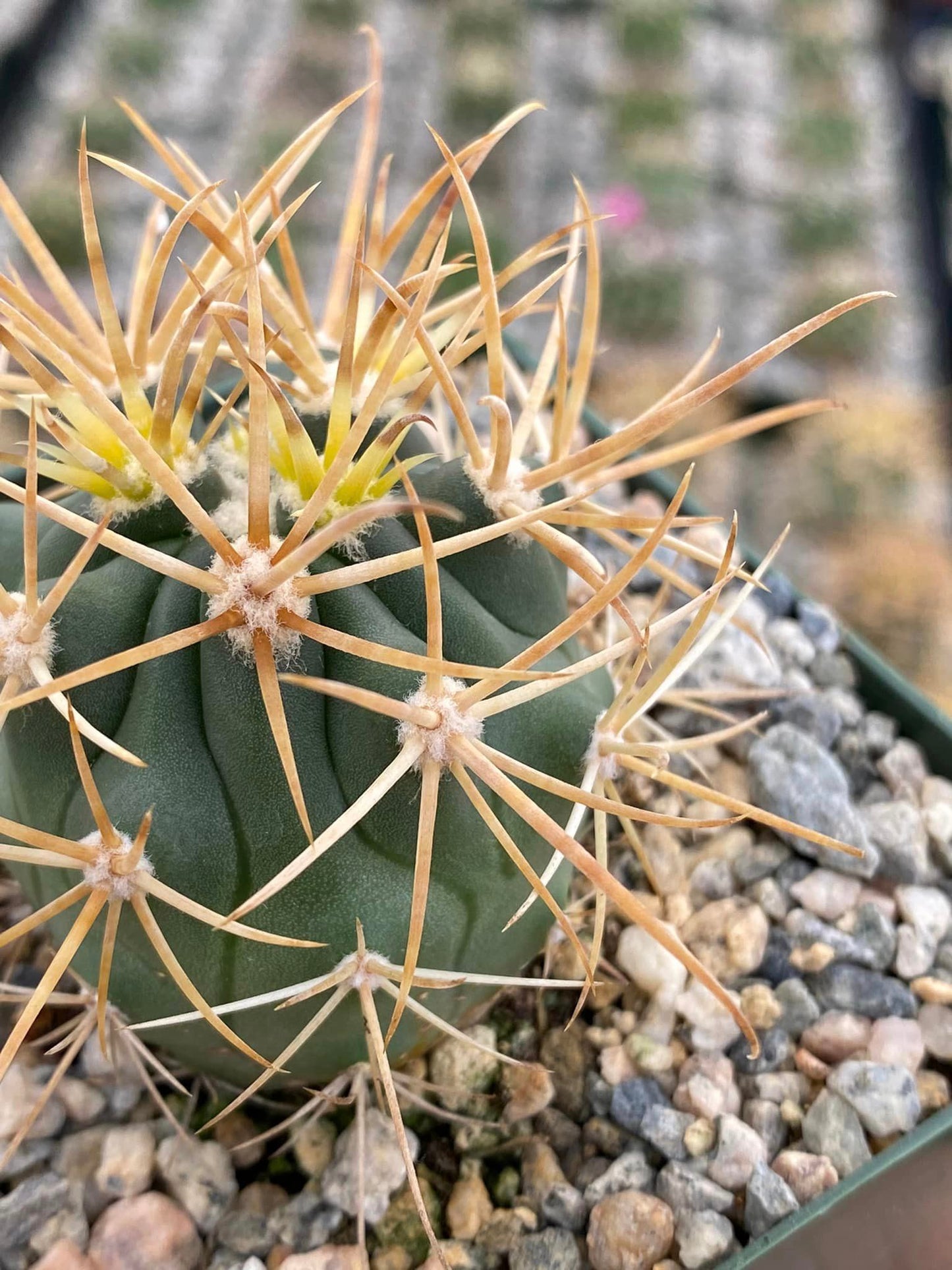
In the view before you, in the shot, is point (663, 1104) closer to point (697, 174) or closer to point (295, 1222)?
point (295, 1222)

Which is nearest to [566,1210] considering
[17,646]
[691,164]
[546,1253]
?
[546,1253]

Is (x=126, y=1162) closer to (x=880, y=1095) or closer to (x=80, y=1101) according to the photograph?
(x=80, y=1101)

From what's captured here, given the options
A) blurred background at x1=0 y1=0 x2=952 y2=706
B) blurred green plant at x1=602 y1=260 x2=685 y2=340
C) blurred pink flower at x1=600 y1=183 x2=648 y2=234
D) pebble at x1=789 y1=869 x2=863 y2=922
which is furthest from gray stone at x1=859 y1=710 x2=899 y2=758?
blurred pink flower at x1=600 y1=183 x2=648 y2=234

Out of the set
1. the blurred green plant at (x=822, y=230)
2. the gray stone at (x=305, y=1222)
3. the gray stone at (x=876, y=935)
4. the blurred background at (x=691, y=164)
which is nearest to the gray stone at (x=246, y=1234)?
the gray stone at (x=305, y=1222)

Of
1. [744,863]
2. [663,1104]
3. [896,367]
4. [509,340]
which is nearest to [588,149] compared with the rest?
[896,367]

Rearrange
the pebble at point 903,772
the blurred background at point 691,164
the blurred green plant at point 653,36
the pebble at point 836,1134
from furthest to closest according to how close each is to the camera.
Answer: the blurred green plant at point 653,36, the blurred background at point 691,164, the pebble at point 903,772, the pebble at point 836,1134

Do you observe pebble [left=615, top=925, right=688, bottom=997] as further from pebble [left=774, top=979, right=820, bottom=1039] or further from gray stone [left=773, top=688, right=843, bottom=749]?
gray stone [left=773, top=688, right=843, bottom=749]

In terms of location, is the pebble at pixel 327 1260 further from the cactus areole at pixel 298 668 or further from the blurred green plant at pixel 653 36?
the blurred green plant at pixel 653 36
